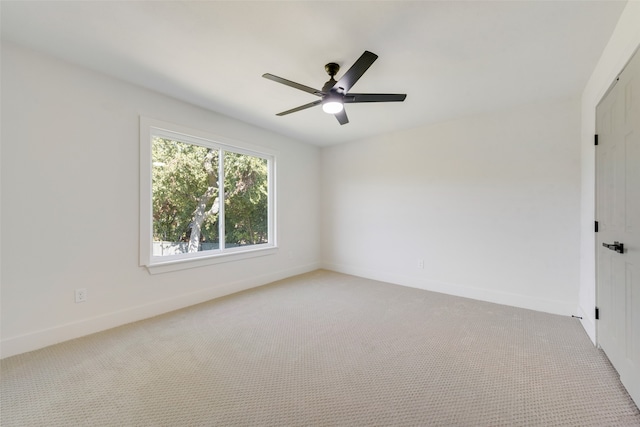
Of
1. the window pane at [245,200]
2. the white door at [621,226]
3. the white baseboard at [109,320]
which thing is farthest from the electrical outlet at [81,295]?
the white door at [621,226]

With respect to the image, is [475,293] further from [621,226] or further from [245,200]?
[245,200]

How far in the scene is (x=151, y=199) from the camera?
9.29 ft

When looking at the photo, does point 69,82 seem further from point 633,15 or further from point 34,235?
point 633,15

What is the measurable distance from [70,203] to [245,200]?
1.97 m

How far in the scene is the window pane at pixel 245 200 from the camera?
3.72 meters

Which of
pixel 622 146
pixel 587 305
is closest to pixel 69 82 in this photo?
pixel 622 146

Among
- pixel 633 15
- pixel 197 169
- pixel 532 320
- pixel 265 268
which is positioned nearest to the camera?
pixel 633 15

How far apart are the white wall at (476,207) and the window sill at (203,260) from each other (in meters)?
1.61

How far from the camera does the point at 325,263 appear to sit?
16.6 ft

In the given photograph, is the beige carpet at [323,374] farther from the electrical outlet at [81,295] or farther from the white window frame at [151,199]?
the white window frame at [151,199]

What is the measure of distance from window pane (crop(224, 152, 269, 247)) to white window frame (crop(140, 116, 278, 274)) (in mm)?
102

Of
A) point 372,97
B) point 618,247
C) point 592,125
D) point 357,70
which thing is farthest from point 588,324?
point 357,70

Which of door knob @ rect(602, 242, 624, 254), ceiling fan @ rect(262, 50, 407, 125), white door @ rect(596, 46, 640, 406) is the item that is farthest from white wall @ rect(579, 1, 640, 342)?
ceiling fan @ rect(262, 50, 407, 125)

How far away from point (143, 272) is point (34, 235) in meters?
0.90
